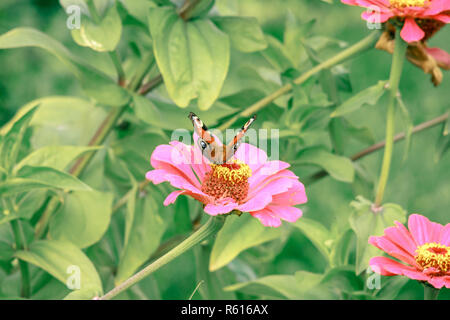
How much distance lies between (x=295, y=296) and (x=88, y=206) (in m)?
0.27

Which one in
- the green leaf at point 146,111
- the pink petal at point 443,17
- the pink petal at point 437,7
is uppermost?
the green leaf at point 146,111

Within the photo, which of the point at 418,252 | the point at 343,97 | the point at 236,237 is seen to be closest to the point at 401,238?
the point at 418,252

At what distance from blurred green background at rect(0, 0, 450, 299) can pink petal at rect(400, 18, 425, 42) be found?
58 cm

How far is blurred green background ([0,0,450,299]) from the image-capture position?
1267 mm

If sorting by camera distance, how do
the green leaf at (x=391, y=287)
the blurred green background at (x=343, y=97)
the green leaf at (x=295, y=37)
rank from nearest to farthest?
the green leaf at (x=391, y=287), the green leaf at (x=295, y=37), the blurred green background at (x=343, y=97)

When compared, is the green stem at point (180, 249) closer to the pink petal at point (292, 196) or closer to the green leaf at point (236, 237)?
the pink petal at point (292, 196)

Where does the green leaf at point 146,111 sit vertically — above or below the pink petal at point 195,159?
above

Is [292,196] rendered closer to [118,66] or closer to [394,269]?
[394,269]

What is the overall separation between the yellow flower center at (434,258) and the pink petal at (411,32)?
0.65 ft

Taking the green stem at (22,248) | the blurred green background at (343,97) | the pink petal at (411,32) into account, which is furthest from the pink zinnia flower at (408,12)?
the blurred green background at (343,97)

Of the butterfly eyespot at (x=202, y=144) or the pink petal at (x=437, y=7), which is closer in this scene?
the butterfly eyespot at (x=202, y=144)

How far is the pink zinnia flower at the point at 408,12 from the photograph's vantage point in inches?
23.4

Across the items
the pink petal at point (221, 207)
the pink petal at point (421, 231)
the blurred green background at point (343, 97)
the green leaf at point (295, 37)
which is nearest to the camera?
the pink petal at point (221, 207)
